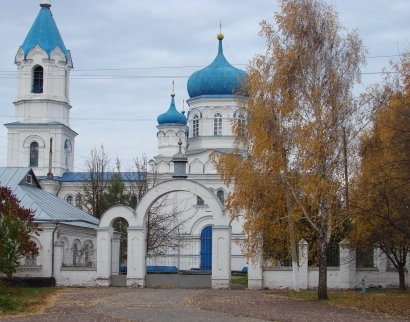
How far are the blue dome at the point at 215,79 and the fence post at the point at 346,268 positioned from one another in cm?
2006

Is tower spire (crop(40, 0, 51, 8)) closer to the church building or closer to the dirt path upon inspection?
the church building

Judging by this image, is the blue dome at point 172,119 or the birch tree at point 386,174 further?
the blue dome at point 172,119

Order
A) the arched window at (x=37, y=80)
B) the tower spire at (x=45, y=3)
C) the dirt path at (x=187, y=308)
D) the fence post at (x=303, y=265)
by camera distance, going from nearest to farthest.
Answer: the dirt path at (x=187, y=308), the fence post at (x=303, y=265), the arched window at (x=37, y=80), the tower spire at (x=45, y=3)

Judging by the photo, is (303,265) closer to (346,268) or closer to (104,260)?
(346,268)

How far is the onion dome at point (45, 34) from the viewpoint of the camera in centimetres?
4566

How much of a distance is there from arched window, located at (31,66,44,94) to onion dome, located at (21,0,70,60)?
1.29 metres

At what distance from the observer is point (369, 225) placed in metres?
21.5

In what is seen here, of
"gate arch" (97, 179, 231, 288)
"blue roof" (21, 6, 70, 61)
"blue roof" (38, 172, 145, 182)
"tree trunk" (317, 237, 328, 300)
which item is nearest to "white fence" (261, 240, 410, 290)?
"gate arch" (97, 179, 231, 288)

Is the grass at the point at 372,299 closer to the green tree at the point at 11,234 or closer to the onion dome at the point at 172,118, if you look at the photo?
the green tree at the point at 11,234

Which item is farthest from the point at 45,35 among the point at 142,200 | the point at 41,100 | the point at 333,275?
the point at 333,275

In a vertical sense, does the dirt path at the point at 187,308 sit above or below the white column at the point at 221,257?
below

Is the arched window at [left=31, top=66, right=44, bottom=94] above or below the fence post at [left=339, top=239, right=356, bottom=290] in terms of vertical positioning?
above

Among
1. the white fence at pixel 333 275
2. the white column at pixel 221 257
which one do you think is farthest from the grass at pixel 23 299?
the white fence at pixel 333 275

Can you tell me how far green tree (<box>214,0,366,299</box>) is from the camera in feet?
63.8
